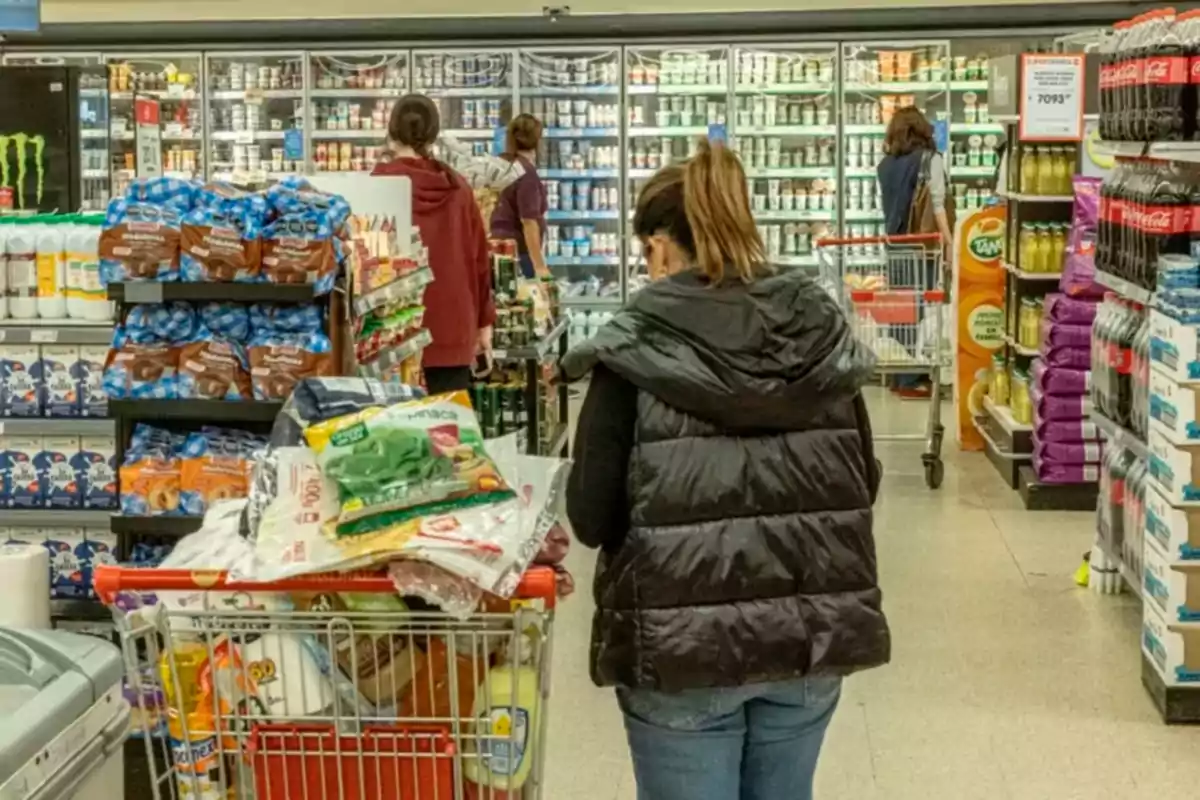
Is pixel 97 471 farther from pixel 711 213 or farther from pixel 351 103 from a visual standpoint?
pixel 351 103

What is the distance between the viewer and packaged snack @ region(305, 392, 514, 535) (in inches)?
82.7

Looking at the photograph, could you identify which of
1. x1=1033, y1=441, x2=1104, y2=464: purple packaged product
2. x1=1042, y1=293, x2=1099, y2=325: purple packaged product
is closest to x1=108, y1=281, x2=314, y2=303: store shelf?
x1=1042, y1=293, x2=1099, y2=325: purple packaged product

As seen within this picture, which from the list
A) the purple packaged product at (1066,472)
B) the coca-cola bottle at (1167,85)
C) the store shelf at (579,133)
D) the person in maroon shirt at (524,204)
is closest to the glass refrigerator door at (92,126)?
the person in maroon shirt at (524,204)

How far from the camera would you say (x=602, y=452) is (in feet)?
7.95

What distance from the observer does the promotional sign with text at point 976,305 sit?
8.82 meters

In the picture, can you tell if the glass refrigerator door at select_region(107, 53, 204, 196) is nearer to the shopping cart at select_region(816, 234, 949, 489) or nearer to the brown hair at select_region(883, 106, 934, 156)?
the brown hair at select_region(883, 106, 934, 156)

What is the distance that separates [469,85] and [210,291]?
350 inches

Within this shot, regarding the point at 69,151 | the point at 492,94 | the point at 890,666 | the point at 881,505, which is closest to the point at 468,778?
the point at 890,666

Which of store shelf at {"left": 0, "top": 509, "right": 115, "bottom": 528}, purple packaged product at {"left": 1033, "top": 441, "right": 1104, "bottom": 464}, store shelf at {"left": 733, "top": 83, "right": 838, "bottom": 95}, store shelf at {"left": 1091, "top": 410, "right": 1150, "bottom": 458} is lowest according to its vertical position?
purple packaged product at {"left": 1033, "top": 441, "right": 1104, "bottom": 464}

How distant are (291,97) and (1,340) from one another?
865 cm

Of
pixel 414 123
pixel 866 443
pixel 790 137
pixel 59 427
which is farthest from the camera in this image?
pixel 790 137

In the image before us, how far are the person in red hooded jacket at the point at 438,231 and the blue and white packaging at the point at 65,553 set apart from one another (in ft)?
6.10

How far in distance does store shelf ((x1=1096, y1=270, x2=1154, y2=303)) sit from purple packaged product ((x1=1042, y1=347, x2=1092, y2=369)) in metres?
1.43

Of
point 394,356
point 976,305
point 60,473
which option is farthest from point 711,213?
point 976,305
